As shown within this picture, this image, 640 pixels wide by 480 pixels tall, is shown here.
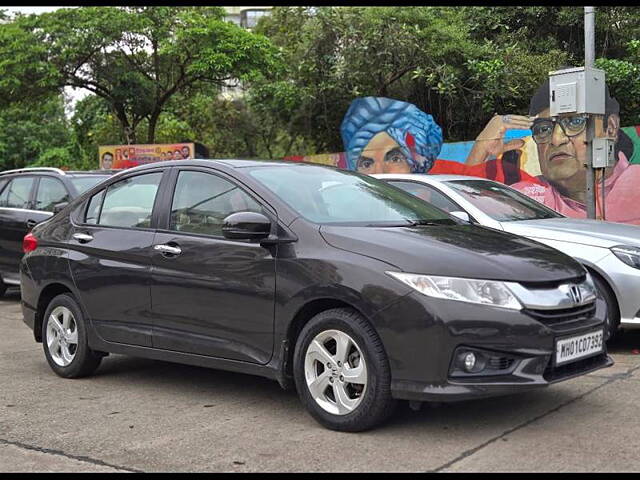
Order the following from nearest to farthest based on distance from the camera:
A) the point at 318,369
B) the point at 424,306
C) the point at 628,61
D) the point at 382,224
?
the point at 424,306 < the point at 318,369 < the point at 382,224 < the point at 628,61

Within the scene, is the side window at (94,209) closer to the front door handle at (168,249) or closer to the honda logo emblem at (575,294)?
the front door handle at (168,249)

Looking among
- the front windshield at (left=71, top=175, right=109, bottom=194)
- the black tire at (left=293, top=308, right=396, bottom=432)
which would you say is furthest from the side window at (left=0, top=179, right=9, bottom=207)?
the black tire at (left=293, top=308, right=396, bottom=432)

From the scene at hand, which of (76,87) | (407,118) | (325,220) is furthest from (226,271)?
(76,87)

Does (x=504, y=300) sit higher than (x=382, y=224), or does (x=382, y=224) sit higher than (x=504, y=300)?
(x=382, y=224)

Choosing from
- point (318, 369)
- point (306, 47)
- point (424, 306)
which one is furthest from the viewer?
point (306, 47)

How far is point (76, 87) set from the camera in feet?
67.2

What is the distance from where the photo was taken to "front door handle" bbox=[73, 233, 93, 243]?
600cm

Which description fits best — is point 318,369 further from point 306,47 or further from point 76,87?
point 76,87

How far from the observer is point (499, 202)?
303 inches

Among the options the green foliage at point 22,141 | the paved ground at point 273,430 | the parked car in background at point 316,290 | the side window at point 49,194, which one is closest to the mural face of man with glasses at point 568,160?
the paved ground at point 273,430

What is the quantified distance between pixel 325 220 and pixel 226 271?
2.29ft

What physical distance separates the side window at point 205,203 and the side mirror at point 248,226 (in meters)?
0.20

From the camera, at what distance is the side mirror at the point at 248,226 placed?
15.8 feet

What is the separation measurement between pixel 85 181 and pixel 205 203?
219 inches
